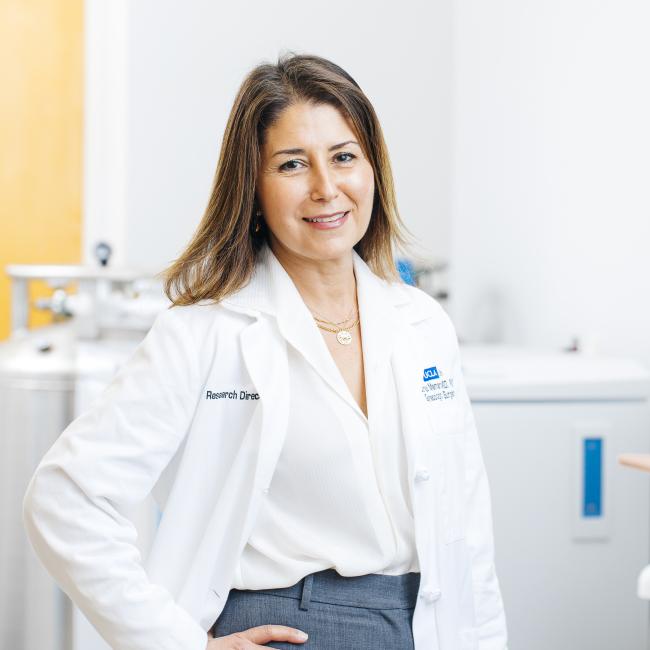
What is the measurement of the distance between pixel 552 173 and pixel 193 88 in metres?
1.10

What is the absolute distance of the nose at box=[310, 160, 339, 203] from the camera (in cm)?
107

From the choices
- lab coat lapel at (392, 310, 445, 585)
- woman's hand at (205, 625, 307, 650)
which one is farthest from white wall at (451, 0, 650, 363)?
woman's hand at (205, 625, 307, 650)

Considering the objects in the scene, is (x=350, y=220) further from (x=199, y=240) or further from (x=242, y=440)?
(x=242, y=440)

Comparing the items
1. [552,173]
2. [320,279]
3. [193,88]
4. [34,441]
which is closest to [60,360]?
[34,441]

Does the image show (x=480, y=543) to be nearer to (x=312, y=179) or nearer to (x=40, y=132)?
(x=312, y=179)

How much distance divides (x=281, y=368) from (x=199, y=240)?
0.18m

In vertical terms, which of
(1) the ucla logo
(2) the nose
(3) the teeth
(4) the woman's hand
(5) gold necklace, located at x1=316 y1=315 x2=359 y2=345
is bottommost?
(4) the woman's hand

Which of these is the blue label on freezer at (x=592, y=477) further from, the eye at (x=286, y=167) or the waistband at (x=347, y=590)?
the eye at (x=286, y=167)

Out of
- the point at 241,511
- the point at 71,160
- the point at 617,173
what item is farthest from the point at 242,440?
the point at 71,160

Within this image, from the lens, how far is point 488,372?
6.43ft

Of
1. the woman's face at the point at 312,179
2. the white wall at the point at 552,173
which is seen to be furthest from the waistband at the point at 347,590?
the white wall at the point at 552,173

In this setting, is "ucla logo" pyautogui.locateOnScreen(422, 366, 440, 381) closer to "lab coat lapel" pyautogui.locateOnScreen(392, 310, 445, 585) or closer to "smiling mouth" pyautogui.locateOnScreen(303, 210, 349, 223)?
"lab coat lapel" pyautogui.locateOnScreen(392, 310, 445, 585)

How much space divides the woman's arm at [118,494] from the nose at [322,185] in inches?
8.7

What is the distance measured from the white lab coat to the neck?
3 cm
